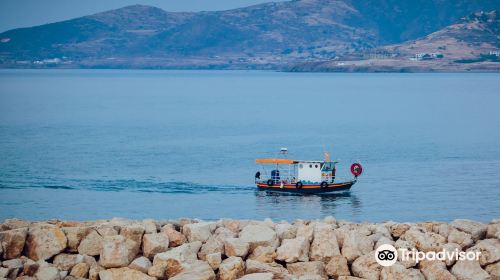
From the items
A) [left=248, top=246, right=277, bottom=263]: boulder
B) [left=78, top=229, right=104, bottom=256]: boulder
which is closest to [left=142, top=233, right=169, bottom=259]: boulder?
[left=78, top=229, right=104, bottom=256]: boulder

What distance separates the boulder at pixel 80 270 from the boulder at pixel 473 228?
6.55m

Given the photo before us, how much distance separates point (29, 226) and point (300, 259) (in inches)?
193

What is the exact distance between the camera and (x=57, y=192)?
41.4 meters

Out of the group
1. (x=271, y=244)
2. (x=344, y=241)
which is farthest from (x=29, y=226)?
(x=344, y=241)

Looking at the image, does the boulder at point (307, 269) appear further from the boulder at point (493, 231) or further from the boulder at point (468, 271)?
the boulder at point (493, 231)

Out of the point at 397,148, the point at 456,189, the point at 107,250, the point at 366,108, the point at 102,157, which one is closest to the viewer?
the point at 107,250

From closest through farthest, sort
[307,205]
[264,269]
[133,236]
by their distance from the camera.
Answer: [264,269]
[133,236]
[307,205]

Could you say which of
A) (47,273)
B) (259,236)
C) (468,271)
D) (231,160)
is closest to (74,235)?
(47,273)

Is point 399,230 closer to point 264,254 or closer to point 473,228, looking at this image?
point 473,228

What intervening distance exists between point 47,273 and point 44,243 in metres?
0.83

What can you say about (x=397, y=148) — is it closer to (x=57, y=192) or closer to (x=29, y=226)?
(x=57, y=192)

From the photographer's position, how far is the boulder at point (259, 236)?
47.6 ft

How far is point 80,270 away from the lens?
45.4ft

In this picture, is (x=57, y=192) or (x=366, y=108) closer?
(x=57, y=192)
